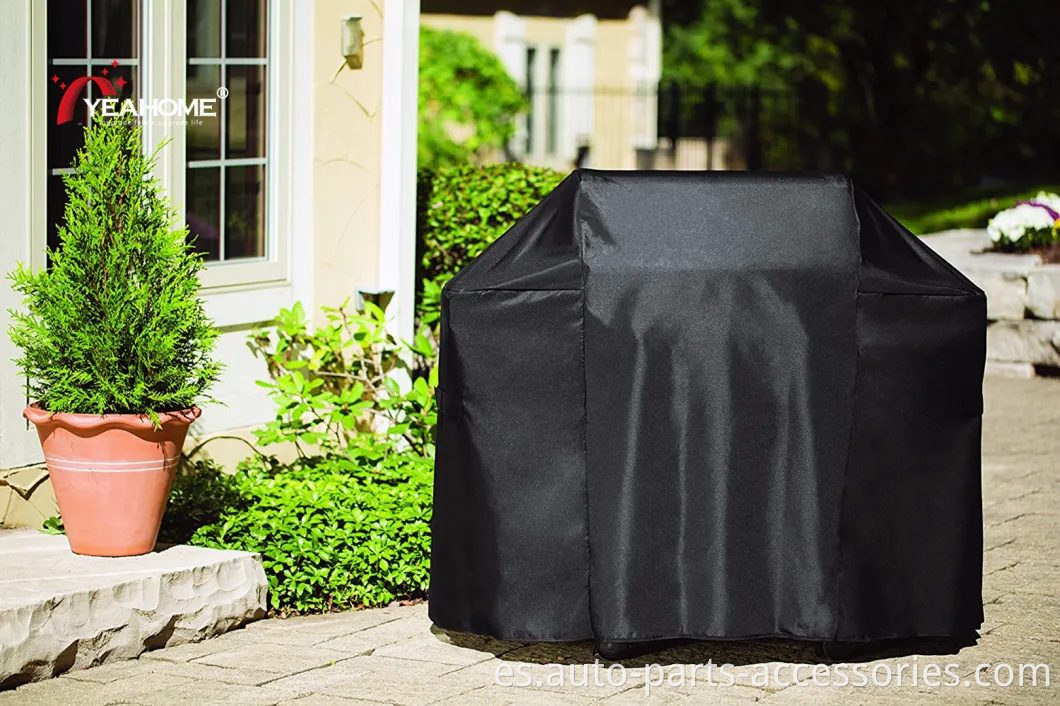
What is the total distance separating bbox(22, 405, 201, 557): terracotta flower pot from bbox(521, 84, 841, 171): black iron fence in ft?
53.1

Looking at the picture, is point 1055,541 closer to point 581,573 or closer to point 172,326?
point 581,573

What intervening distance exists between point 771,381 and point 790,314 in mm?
209

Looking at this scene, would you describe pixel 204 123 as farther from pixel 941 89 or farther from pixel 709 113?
pixel 941 89

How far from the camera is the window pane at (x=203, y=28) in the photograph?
620 centimetres

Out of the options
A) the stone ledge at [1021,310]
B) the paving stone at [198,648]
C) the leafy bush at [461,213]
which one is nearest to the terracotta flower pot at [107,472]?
the paving stone at [198,648]

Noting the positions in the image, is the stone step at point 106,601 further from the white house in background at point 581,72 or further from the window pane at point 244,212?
the white house in background at point 581,72

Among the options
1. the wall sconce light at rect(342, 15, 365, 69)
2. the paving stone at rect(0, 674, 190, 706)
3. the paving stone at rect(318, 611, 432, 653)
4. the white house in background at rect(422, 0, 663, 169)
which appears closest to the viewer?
the paving stone at rect(0, 674, 190, 706)

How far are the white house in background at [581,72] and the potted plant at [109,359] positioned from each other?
16.3 m

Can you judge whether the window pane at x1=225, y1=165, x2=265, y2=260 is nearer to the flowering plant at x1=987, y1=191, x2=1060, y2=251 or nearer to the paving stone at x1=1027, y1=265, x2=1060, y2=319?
the paving stone at x1=1027, y1=265, x2=1060, y2=319

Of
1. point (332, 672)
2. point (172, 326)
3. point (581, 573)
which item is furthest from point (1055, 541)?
point (172, 326)

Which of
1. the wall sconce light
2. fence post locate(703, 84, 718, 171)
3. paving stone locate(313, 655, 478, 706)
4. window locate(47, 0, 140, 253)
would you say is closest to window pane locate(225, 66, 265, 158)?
the wall sconce light

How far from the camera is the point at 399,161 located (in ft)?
22.9

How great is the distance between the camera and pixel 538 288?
14.4 feet

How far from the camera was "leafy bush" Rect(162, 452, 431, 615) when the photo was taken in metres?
5.29
